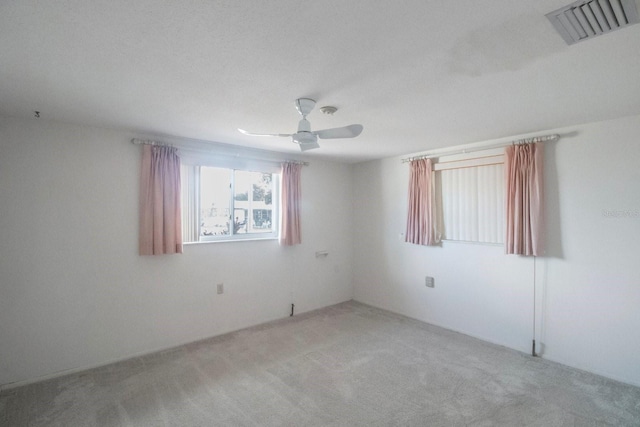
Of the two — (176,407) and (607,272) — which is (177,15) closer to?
(176,407)

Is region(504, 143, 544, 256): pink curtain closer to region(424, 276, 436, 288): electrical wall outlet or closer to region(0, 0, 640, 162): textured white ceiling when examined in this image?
region(0, 0, 640, 162): textured white ceiling

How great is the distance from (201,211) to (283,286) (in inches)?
62.0

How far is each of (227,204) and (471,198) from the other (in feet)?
10.2

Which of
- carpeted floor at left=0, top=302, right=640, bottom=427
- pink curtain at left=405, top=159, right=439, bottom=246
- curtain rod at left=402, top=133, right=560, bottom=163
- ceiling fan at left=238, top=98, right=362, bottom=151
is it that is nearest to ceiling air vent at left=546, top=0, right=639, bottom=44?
ceiling fan at left=238, top=98, right=362, bottom=151

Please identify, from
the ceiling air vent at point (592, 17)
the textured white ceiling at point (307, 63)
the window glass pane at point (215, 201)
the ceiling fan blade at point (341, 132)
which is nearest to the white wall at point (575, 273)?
the textured white ceiling at point (307, 63)

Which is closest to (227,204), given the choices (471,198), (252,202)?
(252,202)

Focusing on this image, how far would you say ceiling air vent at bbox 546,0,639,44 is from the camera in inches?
47.3

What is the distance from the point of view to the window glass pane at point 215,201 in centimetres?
372

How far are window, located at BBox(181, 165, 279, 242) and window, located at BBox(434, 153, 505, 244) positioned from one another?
2.33 meters

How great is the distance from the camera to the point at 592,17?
50.5 inches

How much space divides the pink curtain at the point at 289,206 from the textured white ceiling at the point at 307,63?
58.7 inches

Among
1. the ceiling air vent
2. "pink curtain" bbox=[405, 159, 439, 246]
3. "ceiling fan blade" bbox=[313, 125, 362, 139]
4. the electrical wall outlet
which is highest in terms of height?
the ceiling air vent

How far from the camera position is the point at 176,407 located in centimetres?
232

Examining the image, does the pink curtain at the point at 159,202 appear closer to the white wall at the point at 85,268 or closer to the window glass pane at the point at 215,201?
the white wall at the point at 85,268
